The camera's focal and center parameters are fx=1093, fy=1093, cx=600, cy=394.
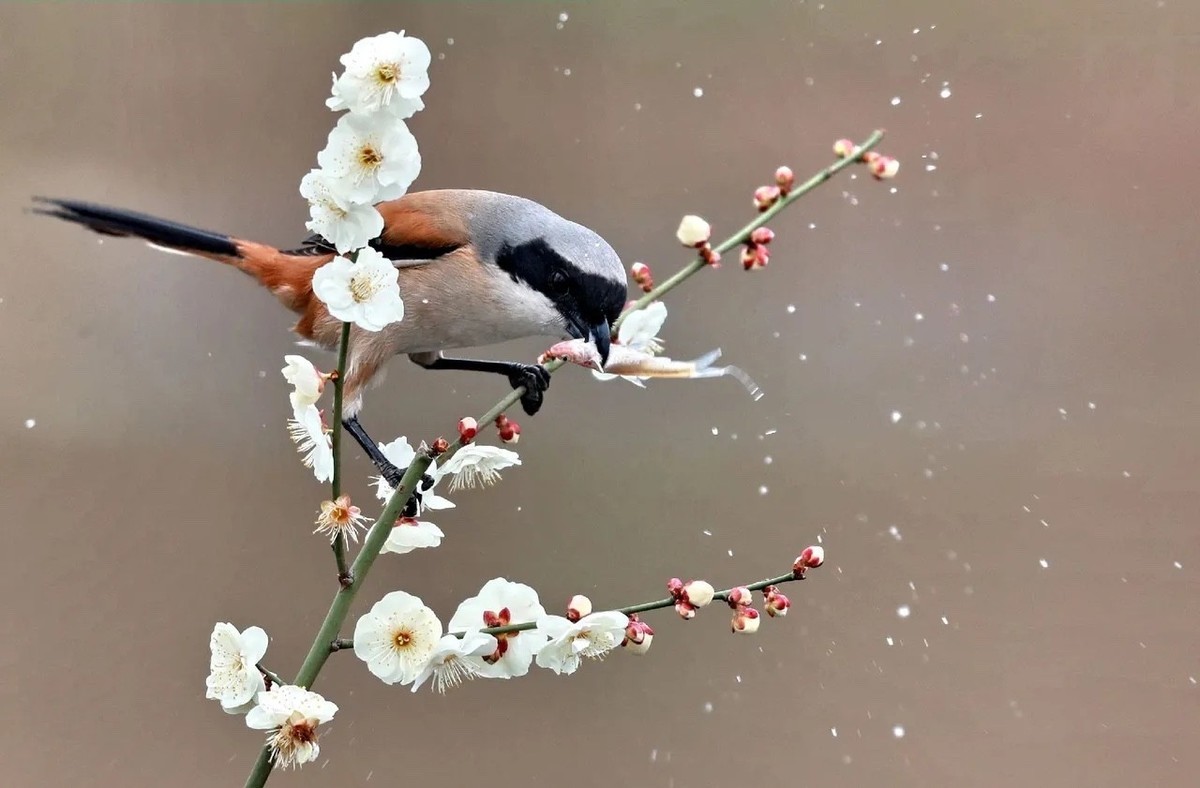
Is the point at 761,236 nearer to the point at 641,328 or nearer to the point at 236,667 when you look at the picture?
the point at 641,328

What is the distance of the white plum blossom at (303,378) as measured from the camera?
51 cm

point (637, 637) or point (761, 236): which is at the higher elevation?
point (761, 236)

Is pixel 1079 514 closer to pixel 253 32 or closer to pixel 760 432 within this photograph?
pixel 760 432

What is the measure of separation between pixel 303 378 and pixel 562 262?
26cm

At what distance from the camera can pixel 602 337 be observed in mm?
659

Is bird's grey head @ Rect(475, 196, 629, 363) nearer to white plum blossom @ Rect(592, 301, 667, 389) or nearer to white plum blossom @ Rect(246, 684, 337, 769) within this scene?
white plum blossom @ Rect(592, 301, 667, 389)

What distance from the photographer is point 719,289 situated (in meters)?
1.68

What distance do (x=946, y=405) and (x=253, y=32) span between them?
4.20ft

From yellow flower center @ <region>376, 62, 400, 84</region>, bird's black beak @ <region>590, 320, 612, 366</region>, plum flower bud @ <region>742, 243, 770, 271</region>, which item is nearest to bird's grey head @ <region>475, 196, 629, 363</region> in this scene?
bird's black beak @ <region>590, 320, 612, 366</region>

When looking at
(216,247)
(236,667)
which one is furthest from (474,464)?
(216,247)

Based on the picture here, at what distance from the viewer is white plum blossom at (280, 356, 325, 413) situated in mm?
508

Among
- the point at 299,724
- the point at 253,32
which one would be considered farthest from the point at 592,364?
the point at 253,32

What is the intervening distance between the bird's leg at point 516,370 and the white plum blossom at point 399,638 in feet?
0.75

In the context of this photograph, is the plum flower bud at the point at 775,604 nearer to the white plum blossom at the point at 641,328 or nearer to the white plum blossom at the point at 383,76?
the white plum blossom at the point at 641,328
